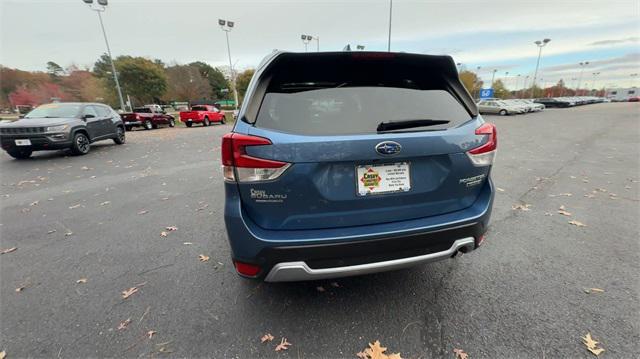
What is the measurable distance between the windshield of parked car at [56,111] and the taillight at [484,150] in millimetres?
11500

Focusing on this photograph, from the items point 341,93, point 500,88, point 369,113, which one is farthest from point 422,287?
point 500,88

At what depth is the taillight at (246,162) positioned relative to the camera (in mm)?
1758

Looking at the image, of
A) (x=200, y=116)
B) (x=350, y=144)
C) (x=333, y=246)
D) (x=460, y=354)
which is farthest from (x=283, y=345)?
(x=200, y=116)

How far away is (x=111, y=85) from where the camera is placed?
194 ft

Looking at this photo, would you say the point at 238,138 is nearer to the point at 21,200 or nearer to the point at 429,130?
the point at 429,130

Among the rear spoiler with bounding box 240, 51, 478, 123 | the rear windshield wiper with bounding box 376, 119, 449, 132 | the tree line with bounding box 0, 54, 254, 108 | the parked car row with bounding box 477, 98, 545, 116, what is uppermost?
the tree line with bounding box 0, 54, 254, 108

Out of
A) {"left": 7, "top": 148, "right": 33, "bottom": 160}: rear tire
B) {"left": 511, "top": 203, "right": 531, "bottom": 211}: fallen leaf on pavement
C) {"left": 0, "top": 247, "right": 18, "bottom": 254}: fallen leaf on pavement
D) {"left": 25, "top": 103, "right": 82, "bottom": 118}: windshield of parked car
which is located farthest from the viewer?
{"left": 25, "top": 103, "right": 82, "bottom": 118}: windshield of parked car

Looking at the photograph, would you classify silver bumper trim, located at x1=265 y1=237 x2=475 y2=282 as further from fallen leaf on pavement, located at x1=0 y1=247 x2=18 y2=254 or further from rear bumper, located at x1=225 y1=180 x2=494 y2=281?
fallen leaf on pavement, located at x1=0 y1=247 x2=18 y2=254

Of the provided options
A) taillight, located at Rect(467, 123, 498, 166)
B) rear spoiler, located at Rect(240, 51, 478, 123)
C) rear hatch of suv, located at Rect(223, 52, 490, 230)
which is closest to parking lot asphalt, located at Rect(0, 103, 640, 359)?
rear hatch of suv, located at Rect(223, 52, 490, 230)

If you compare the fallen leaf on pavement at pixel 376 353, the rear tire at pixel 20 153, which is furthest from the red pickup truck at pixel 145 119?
the fallen leaf on pavement at pixel 376 353

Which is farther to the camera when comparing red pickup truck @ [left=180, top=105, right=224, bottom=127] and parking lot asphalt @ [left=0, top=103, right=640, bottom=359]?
red pickup truck @ [left=180, top=105, right=224, bottom=127]

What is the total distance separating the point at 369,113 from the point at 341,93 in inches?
10.1

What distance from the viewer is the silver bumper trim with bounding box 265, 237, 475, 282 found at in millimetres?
1833

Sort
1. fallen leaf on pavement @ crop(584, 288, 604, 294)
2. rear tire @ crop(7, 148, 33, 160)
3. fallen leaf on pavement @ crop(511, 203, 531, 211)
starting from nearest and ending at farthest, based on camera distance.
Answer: fallen leaf on pavement @ crop(584, 288, 604, 294) < fallen leaf on pavement @ crop(511, 203, 531, 211) < rear tire @ crop(7, 148, 33, 160)
